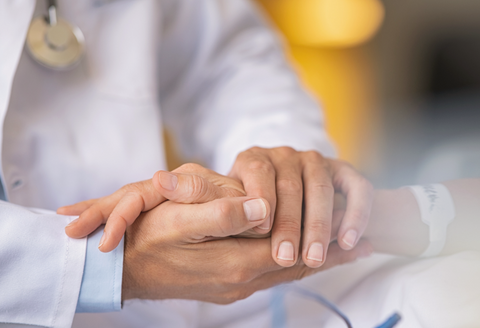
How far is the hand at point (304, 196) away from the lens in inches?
16.9

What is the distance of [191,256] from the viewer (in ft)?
1.41

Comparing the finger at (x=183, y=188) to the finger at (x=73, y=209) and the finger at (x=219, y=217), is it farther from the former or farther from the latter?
the finger at (x=73, y=209)

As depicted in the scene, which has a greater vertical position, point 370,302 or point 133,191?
point 133,191

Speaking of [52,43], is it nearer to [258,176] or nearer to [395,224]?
[258,176]

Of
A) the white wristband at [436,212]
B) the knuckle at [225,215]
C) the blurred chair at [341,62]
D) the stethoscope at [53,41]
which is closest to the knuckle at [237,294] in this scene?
the knuckle at [225,215]

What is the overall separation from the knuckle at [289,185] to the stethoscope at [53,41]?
0.41 meters

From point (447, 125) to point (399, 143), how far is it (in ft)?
0.98

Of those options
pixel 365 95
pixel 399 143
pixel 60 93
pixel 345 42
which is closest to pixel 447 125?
pixel 399 143

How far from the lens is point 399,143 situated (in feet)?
7.77

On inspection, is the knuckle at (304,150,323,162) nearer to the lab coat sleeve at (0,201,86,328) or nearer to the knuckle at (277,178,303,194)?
the knuckle at (277,178,303,194)

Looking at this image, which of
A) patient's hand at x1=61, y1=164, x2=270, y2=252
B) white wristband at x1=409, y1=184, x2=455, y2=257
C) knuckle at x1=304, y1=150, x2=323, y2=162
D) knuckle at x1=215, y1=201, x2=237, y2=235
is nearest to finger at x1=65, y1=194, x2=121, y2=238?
patient's hand at x1=61, y1=164, x2=270, y2=252

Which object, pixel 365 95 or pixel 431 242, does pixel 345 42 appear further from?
pixel 431 242

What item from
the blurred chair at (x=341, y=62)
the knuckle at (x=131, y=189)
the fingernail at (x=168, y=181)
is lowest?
the blurred chair at (x=341, y=62)

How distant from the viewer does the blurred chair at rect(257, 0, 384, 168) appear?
2.45m
